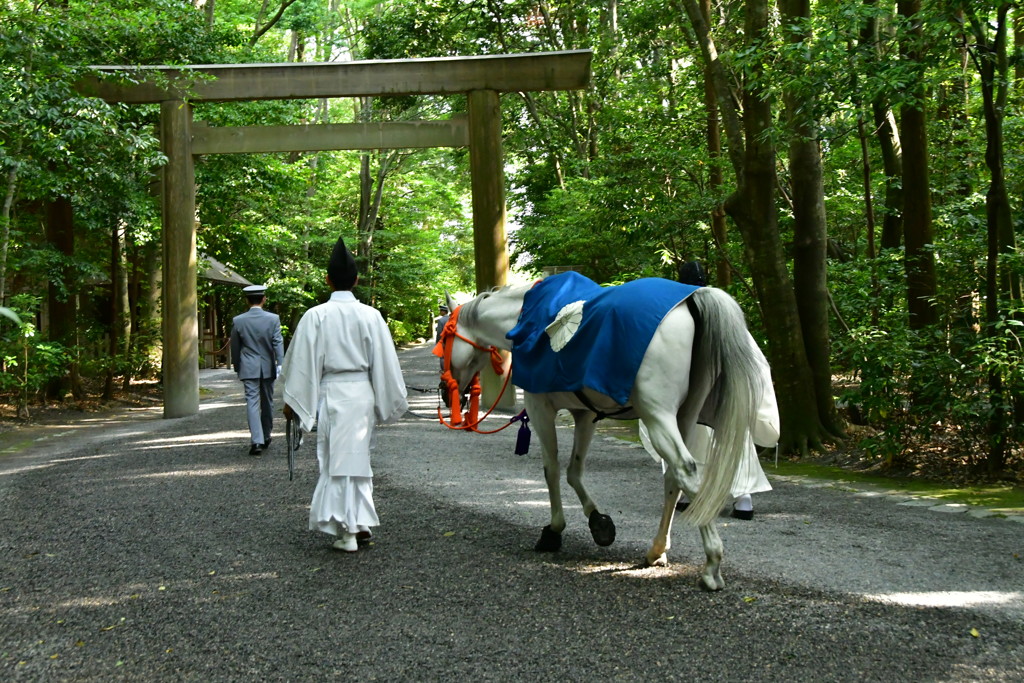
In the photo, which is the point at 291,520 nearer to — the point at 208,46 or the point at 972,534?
the point at 972,534

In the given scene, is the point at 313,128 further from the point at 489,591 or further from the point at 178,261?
the point at 489,591

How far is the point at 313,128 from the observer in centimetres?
1504

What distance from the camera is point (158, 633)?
4352mm

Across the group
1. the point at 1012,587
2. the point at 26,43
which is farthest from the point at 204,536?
the point at 26,43

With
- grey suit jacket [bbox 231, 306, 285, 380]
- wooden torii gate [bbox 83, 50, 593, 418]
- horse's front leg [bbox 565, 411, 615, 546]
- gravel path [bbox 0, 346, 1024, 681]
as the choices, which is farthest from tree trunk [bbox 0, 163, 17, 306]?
horse's front leg [bbox 565, 411, 615, 546]

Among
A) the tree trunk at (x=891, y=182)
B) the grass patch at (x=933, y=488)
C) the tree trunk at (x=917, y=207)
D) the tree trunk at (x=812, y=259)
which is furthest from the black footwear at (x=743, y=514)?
the tree trunk at (x=891, y=182)

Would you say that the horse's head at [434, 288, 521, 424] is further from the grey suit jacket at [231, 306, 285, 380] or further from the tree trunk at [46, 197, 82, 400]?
the tree trunk at [46, 197, 82, 400]

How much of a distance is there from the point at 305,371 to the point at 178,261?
32.4ft

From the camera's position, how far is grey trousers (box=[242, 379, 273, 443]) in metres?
10.3

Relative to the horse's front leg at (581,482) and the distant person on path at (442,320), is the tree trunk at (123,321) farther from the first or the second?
the horse's front leg at (581,482)

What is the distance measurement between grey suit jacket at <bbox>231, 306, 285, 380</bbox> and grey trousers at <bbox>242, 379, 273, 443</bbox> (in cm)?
10

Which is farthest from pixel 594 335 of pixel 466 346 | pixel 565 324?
pixel 466 346

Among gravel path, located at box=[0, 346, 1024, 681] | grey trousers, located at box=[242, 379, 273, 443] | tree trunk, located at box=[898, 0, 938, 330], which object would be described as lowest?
gravel path, located at box=[0, 346, 1024, 681]

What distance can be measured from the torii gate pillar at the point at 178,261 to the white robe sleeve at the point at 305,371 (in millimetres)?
9716
